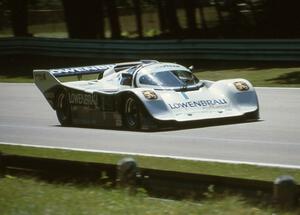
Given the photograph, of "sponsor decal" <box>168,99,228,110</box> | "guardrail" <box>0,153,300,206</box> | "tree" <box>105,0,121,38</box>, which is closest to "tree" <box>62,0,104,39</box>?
"tree" <box>105,0,121,38</box>

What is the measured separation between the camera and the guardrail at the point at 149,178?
7.17 meters

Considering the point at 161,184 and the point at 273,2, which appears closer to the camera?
the point at 161,184

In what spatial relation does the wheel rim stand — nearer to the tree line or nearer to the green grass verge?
the green grass verge

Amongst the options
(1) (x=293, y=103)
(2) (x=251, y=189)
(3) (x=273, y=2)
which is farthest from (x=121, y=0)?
(2) (x=251, y=189)

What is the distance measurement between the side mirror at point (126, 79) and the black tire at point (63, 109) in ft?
4.99

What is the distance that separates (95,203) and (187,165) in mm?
3605

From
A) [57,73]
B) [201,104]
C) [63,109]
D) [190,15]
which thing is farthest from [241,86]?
[190,15]

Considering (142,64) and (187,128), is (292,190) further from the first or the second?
(142,64)

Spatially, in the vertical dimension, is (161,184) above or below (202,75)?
above

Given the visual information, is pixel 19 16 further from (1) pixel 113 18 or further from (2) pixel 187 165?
(2) pixel 187 165

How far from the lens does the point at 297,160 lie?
11.4 m

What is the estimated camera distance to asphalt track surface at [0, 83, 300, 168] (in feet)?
40.3

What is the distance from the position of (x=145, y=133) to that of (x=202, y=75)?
11.5 m

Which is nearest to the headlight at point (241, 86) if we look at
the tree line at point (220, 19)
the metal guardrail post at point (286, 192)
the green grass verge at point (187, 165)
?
the green grass verge at point (187, 165)
